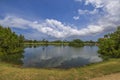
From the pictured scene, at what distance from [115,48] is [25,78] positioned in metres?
54.1

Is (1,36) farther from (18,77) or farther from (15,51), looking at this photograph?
(18,77)

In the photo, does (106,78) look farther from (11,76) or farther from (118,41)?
(118,41)

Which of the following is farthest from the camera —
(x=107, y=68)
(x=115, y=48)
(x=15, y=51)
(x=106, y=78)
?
(x=15, y=51)

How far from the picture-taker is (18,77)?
66.2 ft

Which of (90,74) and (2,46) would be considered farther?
(2,46)

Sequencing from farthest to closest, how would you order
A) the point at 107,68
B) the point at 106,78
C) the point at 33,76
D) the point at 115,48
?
1. the point at 115,48
2. the point at 107,68
3. the point at 33,76
4. the point at 106,78

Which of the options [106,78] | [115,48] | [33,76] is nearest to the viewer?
[106,78]

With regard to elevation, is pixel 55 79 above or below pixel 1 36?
below

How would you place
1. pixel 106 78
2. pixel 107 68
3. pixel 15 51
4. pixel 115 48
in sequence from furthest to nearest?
pixel 15 51 < pixel 115 48 < pixel 107 68 < pixel 106 78

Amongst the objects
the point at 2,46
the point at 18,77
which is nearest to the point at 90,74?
the point at 18,77

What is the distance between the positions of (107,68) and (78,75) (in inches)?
238

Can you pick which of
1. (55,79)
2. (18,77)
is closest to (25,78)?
(18,77)

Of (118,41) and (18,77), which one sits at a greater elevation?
(118,41)

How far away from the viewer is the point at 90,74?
21688 millimetres
